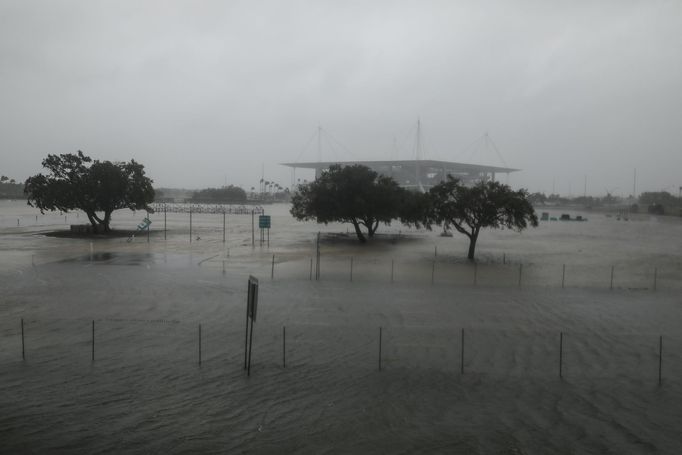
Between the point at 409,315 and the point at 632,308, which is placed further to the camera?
the point at 632,308

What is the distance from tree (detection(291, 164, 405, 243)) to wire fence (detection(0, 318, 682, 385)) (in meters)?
35.0

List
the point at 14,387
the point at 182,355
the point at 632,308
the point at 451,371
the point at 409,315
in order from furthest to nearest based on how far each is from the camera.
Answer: the point at 632,308
the point at 409,315
the point at 182,355
the point at 451,371
the point at 14,387

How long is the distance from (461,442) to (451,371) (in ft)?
11.6

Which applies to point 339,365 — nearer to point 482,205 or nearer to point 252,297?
point 252,297

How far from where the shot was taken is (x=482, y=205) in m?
38.5

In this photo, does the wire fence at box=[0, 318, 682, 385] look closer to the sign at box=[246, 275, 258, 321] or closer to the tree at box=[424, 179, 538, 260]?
the sign at box=[246, 275, 258, 321]

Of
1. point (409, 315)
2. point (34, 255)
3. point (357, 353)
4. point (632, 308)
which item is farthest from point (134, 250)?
point (632, 308)

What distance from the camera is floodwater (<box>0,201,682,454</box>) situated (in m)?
9.76

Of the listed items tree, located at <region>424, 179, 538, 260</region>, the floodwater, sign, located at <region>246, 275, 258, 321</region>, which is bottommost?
the floodwater

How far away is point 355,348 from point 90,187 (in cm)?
5115

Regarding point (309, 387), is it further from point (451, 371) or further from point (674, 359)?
point (674, 359)

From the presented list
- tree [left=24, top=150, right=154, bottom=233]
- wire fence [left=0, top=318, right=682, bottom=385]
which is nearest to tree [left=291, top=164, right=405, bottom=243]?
tree [left=24, top=150, right=154, bottom=233]

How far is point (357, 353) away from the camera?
14469 mm

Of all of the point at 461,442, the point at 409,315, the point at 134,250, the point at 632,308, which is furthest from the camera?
the point at 134,250
